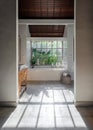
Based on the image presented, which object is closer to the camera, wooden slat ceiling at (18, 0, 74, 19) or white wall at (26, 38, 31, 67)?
wooden slat ceiling at (18, 0, 74, 19)

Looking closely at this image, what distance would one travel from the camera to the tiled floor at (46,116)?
3545 millimetres

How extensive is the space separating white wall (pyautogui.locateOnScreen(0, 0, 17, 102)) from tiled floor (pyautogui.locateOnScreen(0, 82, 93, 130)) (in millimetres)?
468

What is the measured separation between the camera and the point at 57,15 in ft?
25.1

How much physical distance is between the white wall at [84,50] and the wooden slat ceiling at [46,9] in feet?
7.75

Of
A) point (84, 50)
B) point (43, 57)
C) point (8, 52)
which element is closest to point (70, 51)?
point (43, 57)

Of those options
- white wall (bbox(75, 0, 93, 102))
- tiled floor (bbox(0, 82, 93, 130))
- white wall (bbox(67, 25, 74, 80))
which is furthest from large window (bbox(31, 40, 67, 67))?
white wall (bbox(75, 0, 93, 102))

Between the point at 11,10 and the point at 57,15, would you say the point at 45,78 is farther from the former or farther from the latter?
the point at 11,10

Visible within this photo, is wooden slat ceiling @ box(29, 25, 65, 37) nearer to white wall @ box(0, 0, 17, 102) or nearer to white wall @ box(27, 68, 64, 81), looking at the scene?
white wall @ box(27, 68, 64, 81)

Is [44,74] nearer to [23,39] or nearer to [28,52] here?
[28,52]

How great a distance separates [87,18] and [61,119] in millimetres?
2665

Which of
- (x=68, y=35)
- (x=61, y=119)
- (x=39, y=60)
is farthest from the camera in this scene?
(x=39, y=60)

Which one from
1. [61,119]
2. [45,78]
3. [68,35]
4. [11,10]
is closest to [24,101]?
[61,119]

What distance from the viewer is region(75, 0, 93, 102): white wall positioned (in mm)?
5051

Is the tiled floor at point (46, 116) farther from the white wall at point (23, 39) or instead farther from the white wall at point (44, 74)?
the white wall at point (23, 39)
